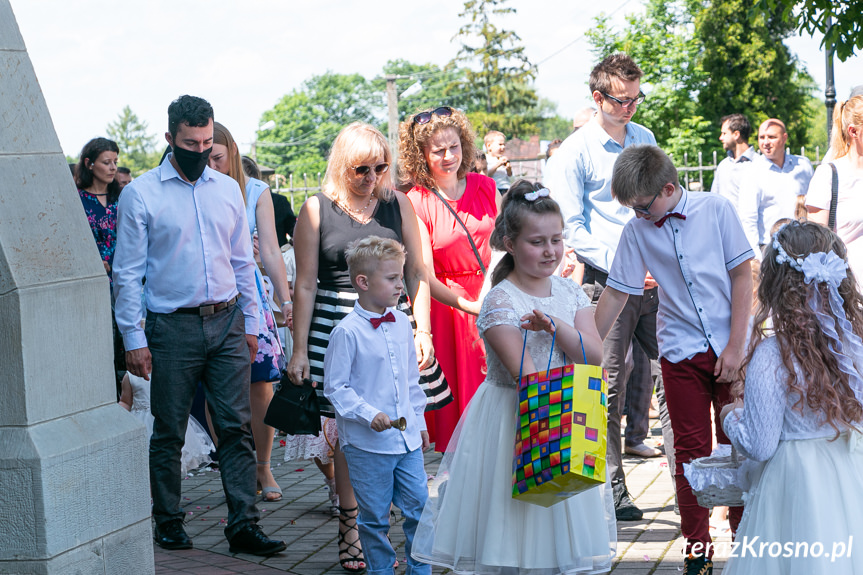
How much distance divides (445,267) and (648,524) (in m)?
1.87

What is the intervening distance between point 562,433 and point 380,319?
135 centimetres

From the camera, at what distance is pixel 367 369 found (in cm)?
451

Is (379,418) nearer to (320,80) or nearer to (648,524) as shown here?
(648,524)

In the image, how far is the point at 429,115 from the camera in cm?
577

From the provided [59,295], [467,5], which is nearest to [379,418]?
[59,295]

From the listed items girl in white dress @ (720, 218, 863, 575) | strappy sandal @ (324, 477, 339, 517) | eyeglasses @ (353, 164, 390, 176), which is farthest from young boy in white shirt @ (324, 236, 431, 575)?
strappy sandal @ (324, 477, 339, 517)

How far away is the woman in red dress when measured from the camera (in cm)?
567

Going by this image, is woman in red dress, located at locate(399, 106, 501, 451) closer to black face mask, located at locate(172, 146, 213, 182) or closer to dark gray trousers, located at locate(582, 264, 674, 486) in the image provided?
dark gray trousers, located at locate(582, 264, 674, 486)

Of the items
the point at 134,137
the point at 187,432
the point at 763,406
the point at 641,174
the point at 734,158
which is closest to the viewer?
the point at 763,406

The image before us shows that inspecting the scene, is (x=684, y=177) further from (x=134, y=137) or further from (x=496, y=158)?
(x=134, y=137)

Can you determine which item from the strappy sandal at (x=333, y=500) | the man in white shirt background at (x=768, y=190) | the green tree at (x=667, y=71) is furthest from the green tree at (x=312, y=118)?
the strappy sandal at (x=333, y=500)

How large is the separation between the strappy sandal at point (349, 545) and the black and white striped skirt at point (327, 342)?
534 mm

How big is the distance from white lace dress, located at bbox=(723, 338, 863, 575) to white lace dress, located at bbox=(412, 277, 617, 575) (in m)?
0.62

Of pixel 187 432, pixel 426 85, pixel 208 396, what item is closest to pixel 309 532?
pixel 208 396
